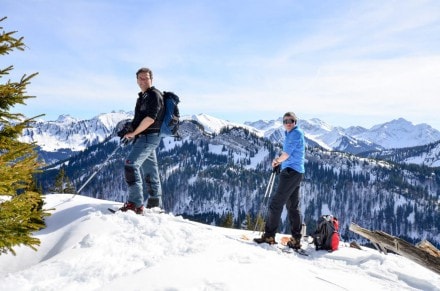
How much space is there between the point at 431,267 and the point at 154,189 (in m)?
7.14

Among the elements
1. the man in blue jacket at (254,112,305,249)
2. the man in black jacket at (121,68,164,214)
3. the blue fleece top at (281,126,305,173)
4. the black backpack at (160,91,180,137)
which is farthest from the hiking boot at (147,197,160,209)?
the blue fleece top at (281,126,305,173)

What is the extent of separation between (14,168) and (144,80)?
4135 mm

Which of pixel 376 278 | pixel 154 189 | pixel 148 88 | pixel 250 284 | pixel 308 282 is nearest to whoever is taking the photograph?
pixel 250 284

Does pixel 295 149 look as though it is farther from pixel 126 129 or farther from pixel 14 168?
pixel 14 168

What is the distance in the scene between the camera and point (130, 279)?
4.99 meters

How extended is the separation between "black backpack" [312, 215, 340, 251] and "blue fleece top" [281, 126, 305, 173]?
1.69m

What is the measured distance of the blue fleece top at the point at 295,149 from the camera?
935 cm

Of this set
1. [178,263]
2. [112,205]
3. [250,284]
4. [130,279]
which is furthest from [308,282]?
[112,205]

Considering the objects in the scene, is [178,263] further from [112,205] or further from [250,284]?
[112,205]

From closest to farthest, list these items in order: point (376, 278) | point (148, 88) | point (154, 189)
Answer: point (376, 278) < point (148, 88) < point (154, 189)

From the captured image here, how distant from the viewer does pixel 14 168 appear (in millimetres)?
5344

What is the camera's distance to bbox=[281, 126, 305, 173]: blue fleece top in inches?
368

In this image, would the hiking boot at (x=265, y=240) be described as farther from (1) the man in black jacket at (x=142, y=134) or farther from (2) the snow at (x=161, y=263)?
(1) the man in black jacket at (x=142, y=134)

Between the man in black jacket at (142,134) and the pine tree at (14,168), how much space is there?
2.97 metres
